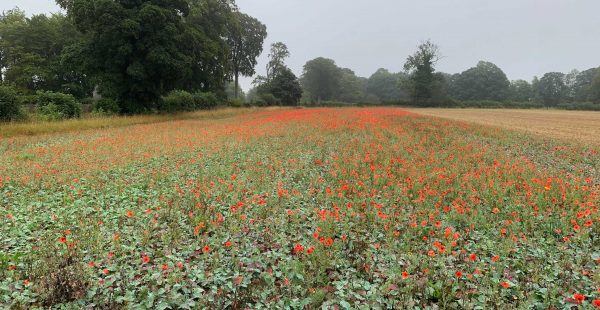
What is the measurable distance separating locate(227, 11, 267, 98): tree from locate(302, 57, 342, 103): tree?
1816 inches

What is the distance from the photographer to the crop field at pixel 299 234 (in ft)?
12.4

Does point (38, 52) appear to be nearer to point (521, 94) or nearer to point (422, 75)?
point (422, 75)

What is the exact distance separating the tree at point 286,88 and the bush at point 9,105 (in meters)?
50.2

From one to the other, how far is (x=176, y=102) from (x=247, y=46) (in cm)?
3441

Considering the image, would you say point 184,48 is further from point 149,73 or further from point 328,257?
point 328,257

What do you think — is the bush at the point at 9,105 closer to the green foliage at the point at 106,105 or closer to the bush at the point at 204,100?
the green foliage at the point at 106,105

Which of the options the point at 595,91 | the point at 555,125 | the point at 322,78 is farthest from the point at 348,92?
the point at 555,125

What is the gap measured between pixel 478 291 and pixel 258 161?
7559mm

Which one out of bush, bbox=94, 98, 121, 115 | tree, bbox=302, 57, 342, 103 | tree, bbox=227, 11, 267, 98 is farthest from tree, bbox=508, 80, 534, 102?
bush, bbox=94, 98, 121, 115

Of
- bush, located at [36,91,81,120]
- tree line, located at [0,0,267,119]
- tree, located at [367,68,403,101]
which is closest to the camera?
bush, located at [36,91,81,120]

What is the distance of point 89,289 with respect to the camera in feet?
12.4

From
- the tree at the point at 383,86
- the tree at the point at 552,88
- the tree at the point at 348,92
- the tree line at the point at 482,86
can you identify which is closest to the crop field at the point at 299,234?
the tree line at the point at 482,86

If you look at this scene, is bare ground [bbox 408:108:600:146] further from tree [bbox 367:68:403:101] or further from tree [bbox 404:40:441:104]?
tree [bbox 367:68:403:101]

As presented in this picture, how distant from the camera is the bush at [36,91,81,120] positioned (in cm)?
2153
